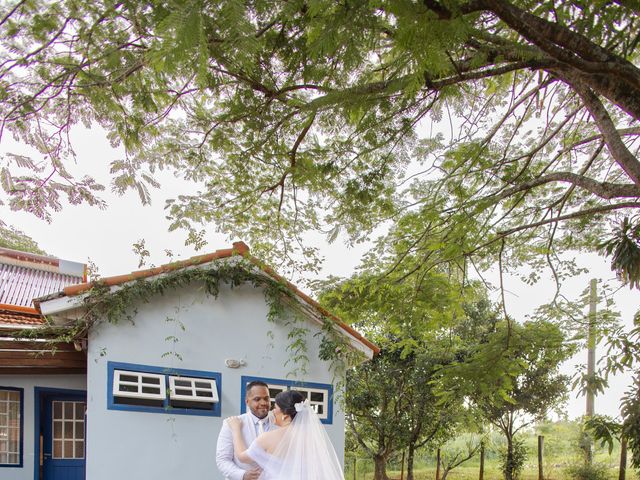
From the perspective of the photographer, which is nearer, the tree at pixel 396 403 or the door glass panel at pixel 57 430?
the door glass panel at pixel 57 430

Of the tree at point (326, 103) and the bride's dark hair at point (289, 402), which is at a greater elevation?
the tree at point (326, 103)

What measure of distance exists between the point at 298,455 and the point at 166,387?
336 cm

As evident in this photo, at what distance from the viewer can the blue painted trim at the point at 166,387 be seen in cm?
738

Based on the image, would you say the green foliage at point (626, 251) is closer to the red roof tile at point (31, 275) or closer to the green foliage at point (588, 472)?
the red roof tile at point (31, 275)

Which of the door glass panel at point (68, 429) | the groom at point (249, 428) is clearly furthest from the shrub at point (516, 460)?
the groom at point (249, 428)

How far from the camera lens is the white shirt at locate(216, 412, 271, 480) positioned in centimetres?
508

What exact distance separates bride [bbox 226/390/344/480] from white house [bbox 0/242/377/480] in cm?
294

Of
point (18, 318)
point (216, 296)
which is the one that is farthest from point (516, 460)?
point (18, 318)

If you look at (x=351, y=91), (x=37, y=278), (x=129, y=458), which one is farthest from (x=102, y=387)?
(x=37, y=278)

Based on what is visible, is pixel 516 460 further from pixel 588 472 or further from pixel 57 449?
pixel 57 449

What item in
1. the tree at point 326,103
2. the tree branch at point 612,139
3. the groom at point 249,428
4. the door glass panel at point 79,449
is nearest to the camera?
the tree at point 326,103

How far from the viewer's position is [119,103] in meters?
6.25

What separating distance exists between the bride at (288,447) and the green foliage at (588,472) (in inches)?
564

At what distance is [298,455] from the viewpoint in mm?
5000
